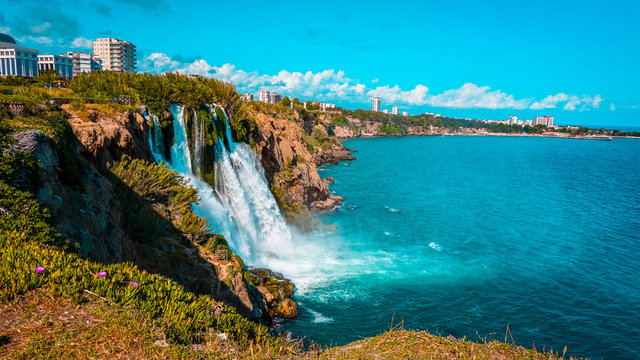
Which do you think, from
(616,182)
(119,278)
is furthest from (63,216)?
(616,182)

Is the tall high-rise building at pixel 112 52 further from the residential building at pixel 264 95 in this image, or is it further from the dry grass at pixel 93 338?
the dry grass at pixel 93 338

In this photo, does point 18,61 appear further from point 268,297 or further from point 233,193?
point 268,297

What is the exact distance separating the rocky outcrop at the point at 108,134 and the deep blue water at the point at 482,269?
11830 millimetres

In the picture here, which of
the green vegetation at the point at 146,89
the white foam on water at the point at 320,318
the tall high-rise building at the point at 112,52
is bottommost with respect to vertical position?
the white foam on water at the point at 320,318

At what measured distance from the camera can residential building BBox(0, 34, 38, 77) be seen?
108875 mm

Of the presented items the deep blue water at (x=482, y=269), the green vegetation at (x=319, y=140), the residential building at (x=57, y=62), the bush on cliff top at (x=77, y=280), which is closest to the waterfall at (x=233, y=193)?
the deep blue water at (x=482, y=269)

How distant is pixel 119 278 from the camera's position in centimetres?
712

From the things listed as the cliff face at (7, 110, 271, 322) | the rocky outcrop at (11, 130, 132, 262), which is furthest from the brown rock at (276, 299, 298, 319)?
the rocky outcrop at (11, 130, 132, 262)

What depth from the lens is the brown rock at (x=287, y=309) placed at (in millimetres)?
19347

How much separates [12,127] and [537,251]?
3449 cm

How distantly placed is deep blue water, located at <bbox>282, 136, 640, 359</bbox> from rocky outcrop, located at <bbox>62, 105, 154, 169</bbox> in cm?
1183

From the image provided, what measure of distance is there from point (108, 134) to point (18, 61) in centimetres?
12683

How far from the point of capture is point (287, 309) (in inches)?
766

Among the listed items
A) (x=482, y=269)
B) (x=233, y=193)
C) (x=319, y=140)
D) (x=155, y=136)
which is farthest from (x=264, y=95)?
(x=482, y=269)
